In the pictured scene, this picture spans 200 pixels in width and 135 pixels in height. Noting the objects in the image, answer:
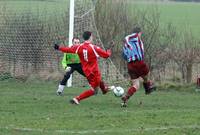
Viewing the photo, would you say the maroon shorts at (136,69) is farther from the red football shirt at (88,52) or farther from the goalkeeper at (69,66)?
the goalkeeper at (69,66)

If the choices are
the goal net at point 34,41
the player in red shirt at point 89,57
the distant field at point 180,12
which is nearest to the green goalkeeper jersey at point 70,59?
the player in red shirt at point 89,57

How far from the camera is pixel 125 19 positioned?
21.8 m

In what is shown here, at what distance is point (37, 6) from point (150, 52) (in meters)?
3.94

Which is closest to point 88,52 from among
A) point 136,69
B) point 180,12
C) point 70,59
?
point 136,69

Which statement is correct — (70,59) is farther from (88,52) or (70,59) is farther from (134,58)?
(134,58)

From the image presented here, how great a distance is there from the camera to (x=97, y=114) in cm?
1299

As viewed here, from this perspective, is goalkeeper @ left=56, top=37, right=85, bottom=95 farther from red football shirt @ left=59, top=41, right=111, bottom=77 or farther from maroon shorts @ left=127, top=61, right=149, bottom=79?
maroon shorts @ left=127, top=61, right=149, bottom=79

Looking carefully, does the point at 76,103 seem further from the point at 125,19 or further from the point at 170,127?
the point at 125,19

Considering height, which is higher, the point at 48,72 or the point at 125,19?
the point at 125,19

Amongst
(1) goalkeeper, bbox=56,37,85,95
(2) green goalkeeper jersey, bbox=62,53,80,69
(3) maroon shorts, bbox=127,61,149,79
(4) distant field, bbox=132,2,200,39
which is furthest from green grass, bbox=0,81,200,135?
(4) distant field, bbox=132,2,200,39

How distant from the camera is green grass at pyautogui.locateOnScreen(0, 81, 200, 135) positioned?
1100 cm

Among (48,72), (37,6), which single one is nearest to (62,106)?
(48,72)

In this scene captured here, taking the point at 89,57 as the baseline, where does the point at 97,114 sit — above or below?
below

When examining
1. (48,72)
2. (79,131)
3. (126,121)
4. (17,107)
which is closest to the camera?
(79,131)
